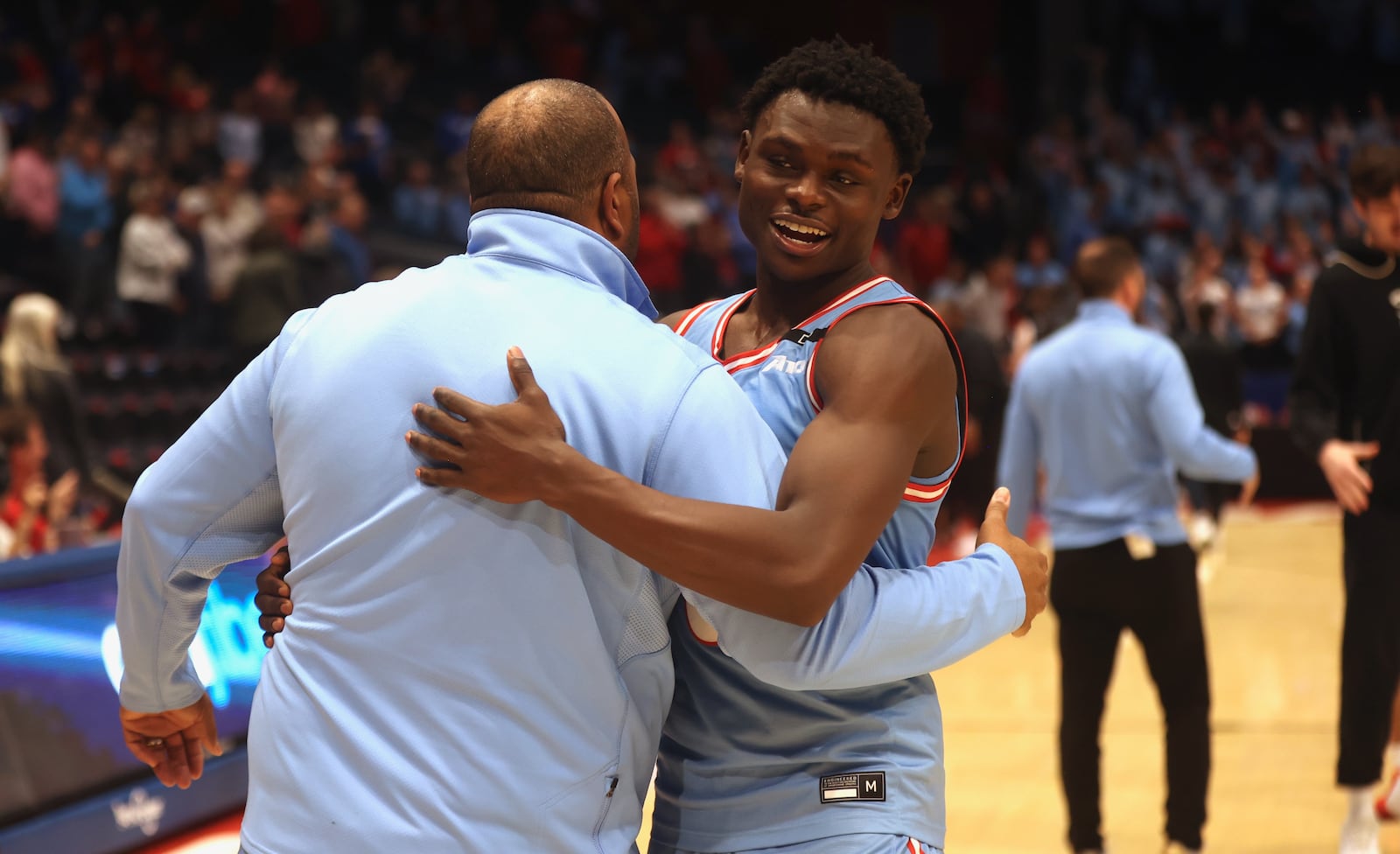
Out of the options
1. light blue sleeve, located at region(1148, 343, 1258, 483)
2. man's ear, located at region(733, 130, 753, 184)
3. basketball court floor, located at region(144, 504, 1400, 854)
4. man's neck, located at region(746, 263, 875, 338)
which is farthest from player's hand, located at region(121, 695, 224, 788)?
light blue sleeve, located at region(1148, 343, 1258, 483)

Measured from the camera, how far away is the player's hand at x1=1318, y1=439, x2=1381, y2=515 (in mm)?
4348

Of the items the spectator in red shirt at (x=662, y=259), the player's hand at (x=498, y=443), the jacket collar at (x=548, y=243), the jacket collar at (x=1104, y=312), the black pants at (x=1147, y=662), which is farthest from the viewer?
the spectator in red shirt at (x=662, y=259)

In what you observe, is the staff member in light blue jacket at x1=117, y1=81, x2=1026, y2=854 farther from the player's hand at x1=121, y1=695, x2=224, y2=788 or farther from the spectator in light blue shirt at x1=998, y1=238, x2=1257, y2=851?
the spectator in light blue shirt at x1=998, y1=238, x2=1257, y2=851

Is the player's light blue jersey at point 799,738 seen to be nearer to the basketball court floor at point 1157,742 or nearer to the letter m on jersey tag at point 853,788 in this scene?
the letter m on jersey tag at point 853,788

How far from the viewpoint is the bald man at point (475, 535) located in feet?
5.69

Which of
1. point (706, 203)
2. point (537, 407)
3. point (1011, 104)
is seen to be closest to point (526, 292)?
point (537, 407)

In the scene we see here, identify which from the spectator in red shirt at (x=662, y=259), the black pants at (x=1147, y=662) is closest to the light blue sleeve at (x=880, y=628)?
the black pants at (x=1147, y=662)

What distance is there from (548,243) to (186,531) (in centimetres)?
62

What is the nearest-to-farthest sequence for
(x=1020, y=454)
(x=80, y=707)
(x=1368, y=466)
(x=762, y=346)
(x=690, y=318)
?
1. (x=762, y=346)
2. (x=690, y=318)
3. (x=80, y=707)
4. (x=1368, y=466)
5. (x=1020, y=454)

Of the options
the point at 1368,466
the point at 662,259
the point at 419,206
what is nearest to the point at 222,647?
the point at 1368,466

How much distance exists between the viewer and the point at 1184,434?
15.1ft

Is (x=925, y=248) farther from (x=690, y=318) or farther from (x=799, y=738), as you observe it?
(x=799, y=738)

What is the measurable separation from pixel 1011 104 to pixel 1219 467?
17.7 metres

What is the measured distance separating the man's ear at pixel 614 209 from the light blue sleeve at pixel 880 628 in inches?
20.0
